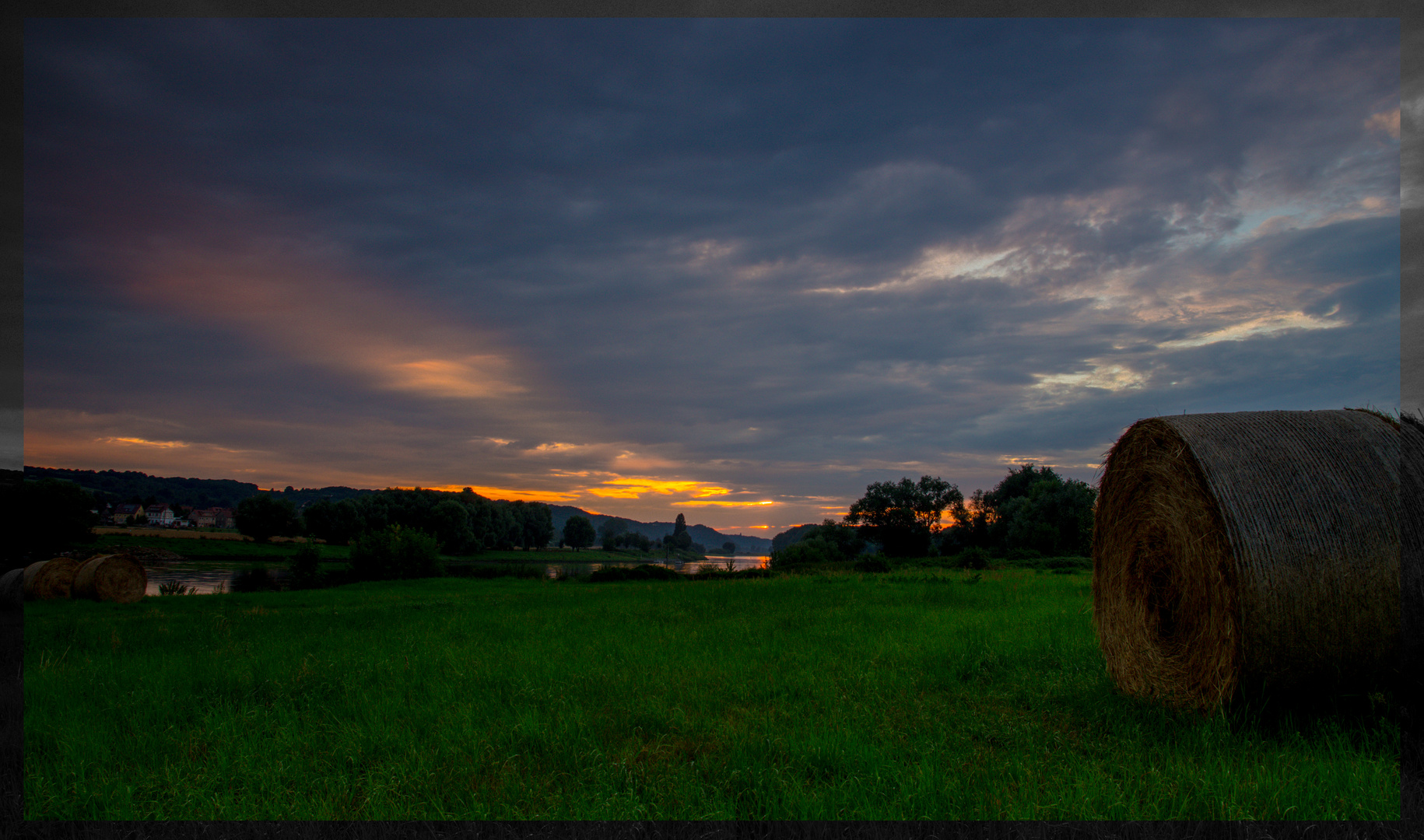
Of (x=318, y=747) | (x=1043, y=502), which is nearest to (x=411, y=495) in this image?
(x=1043, y=502)

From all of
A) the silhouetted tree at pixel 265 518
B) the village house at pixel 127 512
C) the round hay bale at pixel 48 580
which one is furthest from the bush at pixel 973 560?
the village house at pixel 127 512

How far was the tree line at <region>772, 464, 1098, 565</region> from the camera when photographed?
54.5 metres

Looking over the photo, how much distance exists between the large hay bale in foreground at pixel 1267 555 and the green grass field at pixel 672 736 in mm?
496

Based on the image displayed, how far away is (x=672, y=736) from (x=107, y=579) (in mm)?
31843

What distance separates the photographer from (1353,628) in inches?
241

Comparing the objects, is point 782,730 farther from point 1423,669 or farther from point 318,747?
point 1423,669

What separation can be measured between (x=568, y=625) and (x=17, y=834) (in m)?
9.55

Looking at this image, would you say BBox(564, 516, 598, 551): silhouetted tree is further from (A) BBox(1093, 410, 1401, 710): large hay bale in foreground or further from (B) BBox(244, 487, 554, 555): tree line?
(A) BBox(1093, 410, 1401, 710): large hay bale in foreground

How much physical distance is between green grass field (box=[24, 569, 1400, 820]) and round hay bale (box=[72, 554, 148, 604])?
62.6 feet

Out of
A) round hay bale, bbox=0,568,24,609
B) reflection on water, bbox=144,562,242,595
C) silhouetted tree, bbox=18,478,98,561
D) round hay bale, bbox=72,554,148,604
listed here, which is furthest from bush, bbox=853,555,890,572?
silhouetted tree, bbox=18,478,98,561

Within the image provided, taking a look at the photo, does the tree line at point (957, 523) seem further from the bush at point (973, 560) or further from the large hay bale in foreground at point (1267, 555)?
the large hay bale in foreground at point (1267, 555)

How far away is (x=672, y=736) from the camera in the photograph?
241 inches

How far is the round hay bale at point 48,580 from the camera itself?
85.7ft

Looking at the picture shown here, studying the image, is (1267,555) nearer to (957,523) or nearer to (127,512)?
(957,523)
